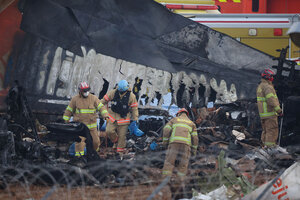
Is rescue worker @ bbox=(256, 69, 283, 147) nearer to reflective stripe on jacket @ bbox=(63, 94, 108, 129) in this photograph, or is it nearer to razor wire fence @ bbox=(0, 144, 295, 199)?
razor wire fence @ bbox=(0, 144, 295, 199)

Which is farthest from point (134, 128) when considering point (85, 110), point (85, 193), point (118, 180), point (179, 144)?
point (85, 193)

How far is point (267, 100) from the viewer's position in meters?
9.54

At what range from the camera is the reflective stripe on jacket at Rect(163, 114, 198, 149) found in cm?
729

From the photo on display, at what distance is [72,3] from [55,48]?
49.9 inches

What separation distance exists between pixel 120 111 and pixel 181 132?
3010 mm

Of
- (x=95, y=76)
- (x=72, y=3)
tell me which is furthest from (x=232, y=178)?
(x=72, y=3)

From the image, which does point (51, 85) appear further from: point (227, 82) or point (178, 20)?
point (227, 82)

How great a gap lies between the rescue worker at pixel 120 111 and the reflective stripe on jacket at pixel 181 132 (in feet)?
8.82

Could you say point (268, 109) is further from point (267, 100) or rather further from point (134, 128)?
point (134, 128)

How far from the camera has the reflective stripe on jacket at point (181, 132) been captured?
23.9ft

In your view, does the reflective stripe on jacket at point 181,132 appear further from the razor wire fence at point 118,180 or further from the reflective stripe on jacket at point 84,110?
the reflective stripe on jacket at point 84,110

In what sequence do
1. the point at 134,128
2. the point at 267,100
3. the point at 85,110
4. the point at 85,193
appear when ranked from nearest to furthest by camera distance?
the point at 85,193 → the point at 85,110 → the point at 267,100 → the point at 134,128

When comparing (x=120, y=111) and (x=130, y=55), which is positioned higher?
(x=130, y=55)

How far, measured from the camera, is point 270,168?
8.02 meters
